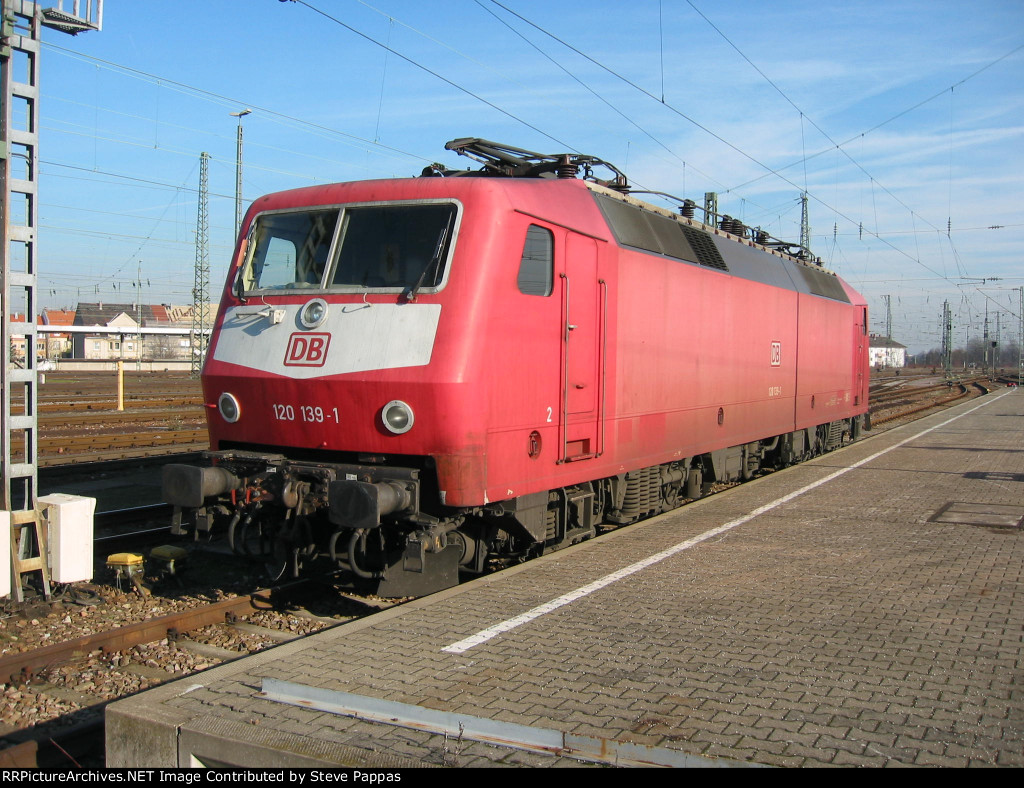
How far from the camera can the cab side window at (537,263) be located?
21.8 feet

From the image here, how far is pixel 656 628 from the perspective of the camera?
5586 millimetres

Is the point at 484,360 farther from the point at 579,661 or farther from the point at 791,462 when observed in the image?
the point at 791,462

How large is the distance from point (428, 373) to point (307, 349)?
112 cm

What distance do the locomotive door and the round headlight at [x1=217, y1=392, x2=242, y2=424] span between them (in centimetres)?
261

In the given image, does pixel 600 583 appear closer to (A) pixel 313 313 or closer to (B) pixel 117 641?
(A) pixel 313 313

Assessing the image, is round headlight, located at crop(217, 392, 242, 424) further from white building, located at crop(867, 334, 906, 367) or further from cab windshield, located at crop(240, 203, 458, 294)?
white building, located at crop(867, 334, 906, 367)

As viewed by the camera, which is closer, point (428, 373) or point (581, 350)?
point (428, 373)

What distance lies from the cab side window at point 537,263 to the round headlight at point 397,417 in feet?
4.25

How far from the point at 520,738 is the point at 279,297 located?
421cm

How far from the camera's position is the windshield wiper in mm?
6188

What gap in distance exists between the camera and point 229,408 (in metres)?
6.92

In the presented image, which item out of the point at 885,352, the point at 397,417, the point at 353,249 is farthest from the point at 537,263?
the point at 885,352

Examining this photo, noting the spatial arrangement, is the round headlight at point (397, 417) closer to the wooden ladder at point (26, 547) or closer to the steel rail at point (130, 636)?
the steel rail at point (130, 636)
